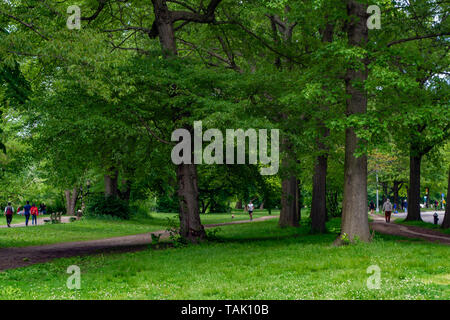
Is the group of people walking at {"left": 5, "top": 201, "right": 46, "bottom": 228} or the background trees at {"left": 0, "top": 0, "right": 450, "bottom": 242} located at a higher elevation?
the background trees at {"left": 0, "top": 0, "right": 450, "bottom": 242}

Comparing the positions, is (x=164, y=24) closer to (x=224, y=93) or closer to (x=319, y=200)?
(x=224, y=93)

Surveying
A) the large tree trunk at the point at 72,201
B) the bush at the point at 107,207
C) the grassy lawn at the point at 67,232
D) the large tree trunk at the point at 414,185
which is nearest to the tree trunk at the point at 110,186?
the bush at the point at 107,207

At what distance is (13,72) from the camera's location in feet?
49.7

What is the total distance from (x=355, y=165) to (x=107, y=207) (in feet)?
84.8

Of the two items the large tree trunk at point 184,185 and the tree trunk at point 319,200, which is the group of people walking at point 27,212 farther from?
the tree trunk at point 319,200

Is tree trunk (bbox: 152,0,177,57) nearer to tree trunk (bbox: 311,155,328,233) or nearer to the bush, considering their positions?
tree trunk (bbox: 311,155,328,233)

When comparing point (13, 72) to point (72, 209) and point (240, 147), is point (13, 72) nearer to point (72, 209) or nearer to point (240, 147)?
point (240, 147)

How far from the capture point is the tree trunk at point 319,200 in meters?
22.5

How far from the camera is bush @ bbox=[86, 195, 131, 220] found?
37.0 metres

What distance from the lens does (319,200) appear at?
2264 cm

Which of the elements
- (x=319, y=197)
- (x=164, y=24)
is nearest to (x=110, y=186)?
(x=319, y=197)

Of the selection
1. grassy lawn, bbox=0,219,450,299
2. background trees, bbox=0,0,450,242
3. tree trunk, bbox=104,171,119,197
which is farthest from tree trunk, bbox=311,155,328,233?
tree trunk, bbox=104,171,119,197

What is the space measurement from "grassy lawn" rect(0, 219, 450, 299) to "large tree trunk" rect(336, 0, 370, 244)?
1298mm

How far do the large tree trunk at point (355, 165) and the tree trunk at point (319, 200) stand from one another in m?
6.91
